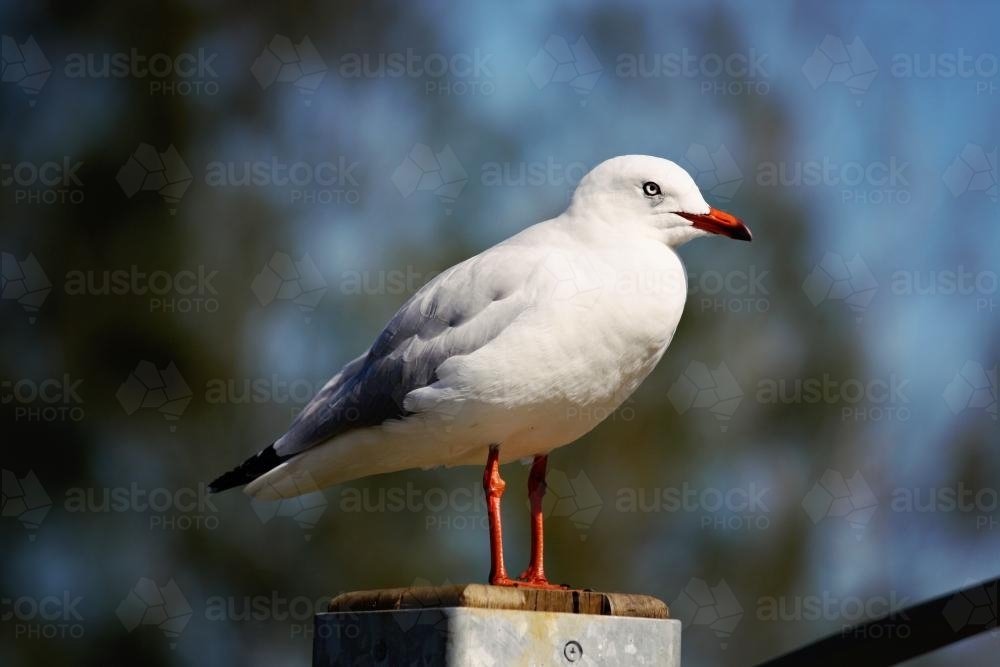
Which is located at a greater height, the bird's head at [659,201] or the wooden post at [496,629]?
the bird's head at [659,201]

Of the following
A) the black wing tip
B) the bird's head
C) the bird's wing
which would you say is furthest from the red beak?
the black wing tip

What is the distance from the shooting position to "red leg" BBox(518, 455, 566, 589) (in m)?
3.28

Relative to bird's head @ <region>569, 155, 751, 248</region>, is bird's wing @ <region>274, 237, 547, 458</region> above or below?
below

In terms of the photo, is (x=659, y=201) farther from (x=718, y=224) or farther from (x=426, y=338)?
(x=426, y=338)

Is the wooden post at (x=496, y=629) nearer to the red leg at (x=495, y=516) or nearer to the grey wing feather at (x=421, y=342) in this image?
the red leg at (x=495, y=516)

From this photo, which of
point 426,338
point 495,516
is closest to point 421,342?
point 426,338

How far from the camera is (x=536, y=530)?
3.41 meters

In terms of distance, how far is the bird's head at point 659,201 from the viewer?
3557 millimetres

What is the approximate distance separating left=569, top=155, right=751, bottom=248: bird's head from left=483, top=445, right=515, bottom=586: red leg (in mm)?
759

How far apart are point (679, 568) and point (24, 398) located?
516 cm

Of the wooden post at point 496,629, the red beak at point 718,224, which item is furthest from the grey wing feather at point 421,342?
the wooden post at point 496,629

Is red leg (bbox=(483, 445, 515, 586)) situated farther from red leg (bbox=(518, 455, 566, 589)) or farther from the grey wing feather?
the grey wing feather

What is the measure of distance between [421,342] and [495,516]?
1.93ft

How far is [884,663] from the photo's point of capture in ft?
6.97
